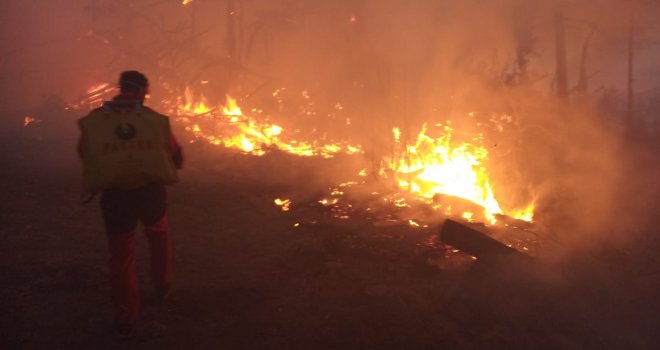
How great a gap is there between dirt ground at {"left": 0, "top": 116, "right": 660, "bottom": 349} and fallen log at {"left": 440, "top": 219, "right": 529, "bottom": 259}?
8.7 inches

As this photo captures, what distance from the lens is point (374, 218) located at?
6.47 meters

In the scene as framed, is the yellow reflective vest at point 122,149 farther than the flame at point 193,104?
No

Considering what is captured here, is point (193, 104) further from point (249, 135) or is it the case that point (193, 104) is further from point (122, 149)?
point (122, 149)

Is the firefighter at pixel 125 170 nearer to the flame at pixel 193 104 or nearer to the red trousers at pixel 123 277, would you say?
the red trousers at pixel 123 277

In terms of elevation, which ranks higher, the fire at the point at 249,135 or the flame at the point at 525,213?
the fire at the point at 249,135

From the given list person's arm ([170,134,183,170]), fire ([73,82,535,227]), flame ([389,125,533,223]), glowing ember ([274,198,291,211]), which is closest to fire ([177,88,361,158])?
fire ([73,82,535,227])

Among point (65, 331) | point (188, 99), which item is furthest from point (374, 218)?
point (188, 99)

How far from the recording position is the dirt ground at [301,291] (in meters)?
3.33

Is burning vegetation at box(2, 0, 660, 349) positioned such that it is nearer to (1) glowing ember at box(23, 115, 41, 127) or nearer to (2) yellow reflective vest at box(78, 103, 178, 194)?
(1) glowing ember at box(23, 115, 41, 127)

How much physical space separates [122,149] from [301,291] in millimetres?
2011

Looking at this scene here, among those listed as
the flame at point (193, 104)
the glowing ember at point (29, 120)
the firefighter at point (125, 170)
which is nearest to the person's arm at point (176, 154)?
the firefighter at point (125, 170)

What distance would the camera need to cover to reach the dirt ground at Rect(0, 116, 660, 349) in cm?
333

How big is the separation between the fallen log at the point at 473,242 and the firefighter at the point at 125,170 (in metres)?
3.25

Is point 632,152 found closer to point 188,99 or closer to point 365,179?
point 365,179
